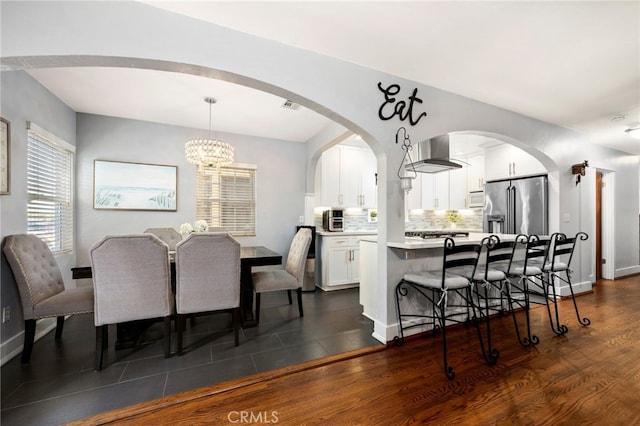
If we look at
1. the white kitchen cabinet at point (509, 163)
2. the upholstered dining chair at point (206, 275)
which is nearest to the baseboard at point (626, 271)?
the white kitchen cabinet at point (509, 163)

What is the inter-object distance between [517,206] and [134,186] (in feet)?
18.7

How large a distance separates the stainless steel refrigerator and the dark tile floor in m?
Result: 2.93

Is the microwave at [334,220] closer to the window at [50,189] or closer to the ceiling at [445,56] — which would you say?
the ceiling at [445,56]

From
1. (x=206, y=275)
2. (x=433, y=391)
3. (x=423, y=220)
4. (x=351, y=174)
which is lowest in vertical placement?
(x=433, y=391)

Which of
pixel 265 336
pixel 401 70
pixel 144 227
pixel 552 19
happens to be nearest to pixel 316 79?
pixel 401 70

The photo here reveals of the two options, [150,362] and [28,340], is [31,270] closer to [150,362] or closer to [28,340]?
[28,340]

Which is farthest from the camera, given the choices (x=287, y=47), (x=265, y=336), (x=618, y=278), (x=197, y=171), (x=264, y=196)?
(x=618, y=278)

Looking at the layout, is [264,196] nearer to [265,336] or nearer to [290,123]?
[290,123]

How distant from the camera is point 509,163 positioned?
4422mm

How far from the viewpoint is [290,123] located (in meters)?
3.87

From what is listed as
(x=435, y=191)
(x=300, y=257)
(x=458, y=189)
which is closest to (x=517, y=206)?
(x=458, y=189)

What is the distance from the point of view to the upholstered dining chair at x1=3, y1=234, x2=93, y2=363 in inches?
81.9

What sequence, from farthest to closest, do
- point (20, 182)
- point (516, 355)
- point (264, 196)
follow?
point (264, 196)
point (20, 182)
point (516, 355)

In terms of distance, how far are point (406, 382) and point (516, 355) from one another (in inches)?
43.1
